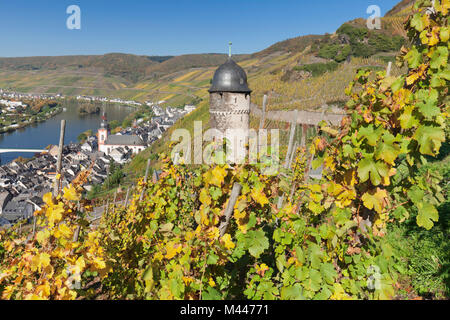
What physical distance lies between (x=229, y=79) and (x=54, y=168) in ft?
132

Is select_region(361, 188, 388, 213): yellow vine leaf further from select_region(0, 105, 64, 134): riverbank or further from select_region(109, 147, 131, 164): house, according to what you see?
select_region(0, 105, 64, 134): riverbank

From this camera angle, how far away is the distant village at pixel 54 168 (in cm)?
4470

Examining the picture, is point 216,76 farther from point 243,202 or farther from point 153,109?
point 153,109

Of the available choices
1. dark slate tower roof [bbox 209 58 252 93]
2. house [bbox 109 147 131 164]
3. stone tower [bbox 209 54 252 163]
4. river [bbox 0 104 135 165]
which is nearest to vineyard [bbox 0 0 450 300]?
stone tower [bbox 209 54 252 163]

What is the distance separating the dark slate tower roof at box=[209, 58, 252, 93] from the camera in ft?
65.1

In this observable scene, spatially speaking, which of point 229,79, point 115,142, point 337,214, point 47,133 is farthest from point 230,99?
point 47,133

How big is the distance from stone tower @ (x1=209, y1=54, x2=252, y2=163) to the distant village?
10.3 metres

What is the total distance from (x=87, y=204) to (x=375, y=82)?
144 inches

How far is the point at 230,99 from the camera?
20.2 m

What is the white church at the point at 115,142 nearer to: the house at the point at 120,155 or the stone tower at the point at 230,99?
the house at the point at 120,155

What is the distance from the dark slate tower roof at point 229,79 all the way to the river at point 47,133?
70.0 meters

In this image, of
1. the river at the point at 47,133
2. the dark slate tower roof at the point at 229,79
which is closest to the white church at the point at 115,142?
the river at the point at 47,133
